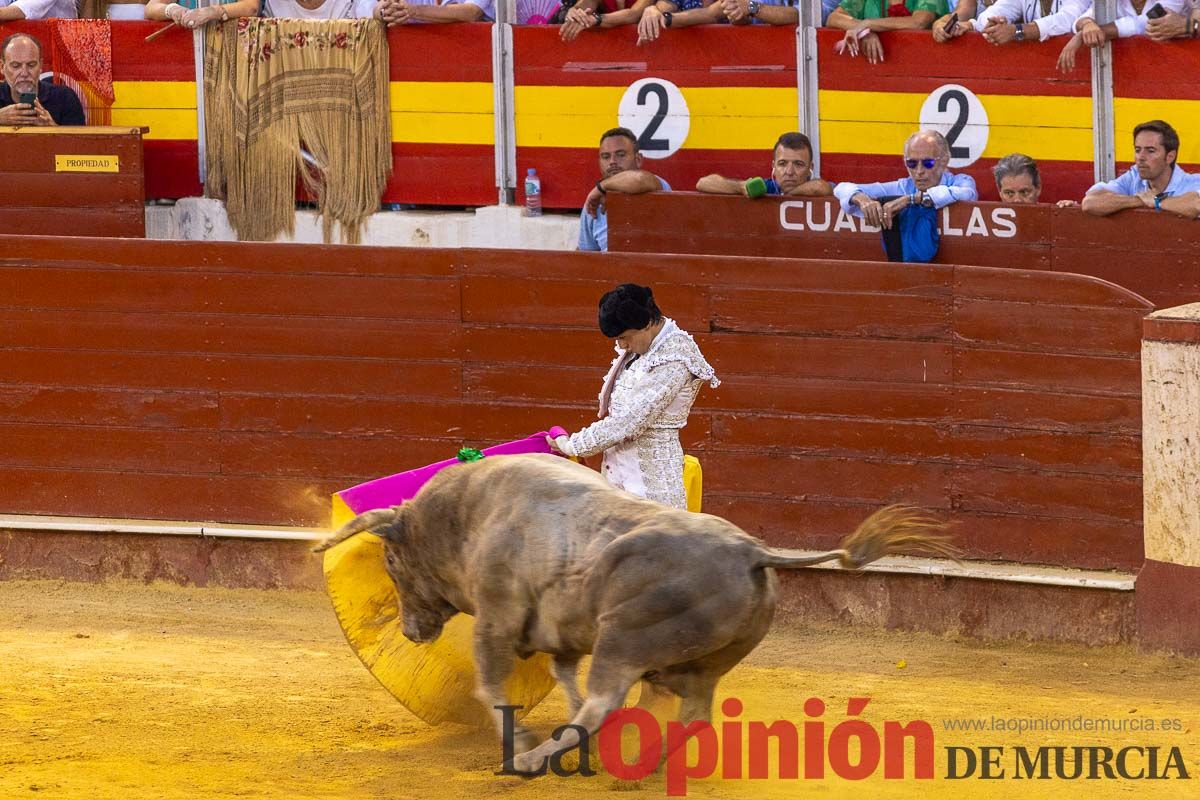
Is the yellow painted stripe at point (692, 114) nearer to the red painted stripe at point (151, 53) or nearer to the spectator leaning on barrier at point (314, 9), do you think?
the spectator leaning on barrier at point (314, 9)

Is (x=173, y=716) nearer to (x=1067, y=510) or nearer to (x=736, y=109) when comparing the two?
(x=1067, y=510)

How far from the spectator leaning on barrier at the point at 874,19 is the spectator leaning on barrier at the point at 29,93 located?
3.92 metres

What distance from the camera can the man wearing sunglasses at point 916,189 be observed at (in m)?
7.77

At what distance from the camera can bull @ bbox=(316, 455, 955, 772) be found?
4.96m

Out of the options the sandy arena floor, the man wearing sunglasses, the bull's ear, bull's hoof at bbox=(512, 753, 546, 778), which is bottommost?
the sandy arena floor

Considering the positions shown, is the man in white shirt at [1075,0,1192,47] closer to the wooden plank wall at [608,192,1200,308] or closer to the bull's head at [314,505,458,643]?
the wooden plank wall at [608,192,1200,308]

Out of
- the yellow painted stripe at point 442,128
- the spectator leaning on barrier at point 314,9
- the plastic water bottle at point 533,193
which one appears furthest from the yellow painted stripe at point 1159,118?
the spectator leaning on barrier at point 314,9

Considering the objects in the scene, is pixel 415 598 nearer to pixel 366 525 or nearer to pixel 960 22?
pixel 366 525

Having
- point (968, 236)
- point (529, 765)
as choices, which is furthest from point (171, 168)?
point (529, 765)

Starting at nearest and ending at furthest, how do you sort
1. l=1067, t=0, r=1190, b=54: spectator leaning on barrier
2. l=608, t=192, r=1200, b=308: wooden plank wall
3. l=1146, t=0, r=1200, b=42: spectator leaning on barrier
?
l=608, t=192, r=1200, b=308: wooden plank wall
l=1146, t=0, r=1200, b=42: spectator leaning on barrier
l=1067, t=0, r=1190, b=54: spectator leaning on barrier

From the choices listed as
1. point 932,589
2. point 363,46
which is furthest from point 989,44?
point 363,46

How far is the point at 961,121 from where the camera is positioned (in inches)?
329

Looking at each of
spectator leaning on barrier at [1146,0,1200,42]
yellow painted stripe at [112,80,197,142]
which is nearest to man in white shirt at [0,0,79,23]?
yellow painted stripe at [112,80,197,142]

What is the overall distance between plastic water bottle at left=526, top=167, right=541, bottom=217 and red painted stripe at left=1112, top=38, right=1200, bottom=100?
2770 mm
